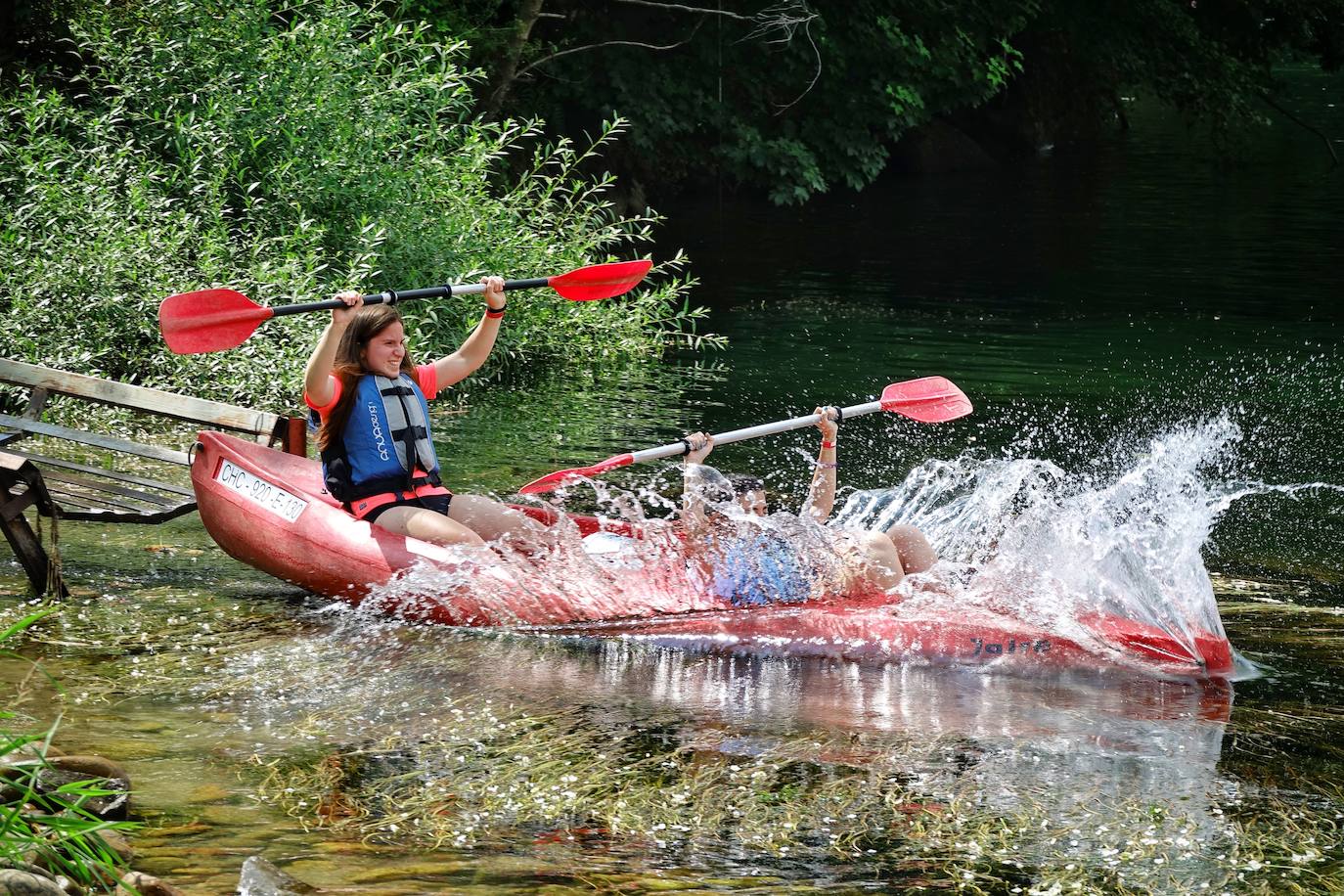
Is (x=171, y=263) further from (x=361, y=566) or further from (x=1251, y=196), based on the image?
(x=1251, y=196)

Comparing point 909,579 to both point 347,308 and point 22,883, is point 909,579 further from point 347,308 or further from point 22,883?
point 22,883

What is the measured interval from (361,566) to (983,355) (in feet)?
24.3

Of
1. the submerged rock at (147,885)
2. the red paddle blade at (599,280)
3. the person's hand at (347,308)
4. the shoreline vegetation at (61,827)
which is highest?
the red paddle blade at (599,280)

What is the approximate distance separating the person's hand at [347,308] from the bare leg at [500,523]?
0.78 m

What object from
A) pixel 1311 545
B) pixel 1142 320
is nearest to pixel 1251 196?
pixel 1142 320

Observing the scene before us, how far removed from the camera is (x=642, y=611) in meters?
5.70

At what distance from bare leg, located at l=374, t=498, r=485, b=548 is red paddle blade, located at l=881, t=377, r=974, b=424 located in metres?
2.12

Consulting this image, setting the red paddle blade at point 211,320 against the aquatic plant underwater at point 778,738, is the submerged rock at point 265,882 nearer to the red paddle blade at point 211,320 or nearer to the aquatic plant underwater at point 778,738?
the aquatic plant underwater at point 778,738

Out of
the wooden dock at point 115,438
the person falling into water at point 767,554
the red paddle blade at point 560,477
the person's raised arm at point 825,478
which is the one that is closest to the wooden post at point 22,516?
the wooden dock at point 115,438

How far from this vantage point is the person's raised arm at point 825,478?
5.68 m

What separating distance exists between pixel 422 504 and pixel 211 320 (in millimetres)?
1245

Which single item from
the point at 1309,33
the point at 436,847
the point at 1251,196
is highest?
the point at 1309,33

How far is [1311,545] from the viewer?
6992 millimetres

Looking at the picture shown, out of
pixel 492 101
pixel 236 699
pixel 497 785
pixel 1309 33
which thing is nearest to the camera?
pixel 497 785
